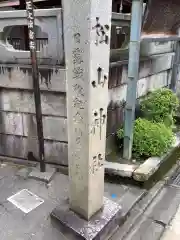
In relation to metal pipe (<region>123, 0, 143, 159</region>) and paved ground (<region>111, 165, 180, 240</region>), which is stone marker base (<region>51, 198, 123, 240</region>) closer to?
paved ground (<region>111, 165, 180, 240</region>)

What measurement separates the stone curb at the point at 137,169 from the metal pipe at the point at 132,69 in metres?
0.37

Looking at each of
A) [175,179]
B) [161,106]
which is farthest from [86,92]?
[175,179]

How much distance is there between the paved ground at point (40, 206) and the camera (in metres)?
2.87

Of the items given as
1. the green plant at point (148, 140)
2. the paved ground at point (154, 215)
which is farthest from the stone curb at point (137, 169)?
the paved ground at point (154, 215)

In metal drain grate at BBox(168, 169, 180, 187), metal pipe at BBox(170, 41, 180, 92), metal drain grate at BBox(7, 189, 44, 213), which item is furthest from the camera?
metal pipe at BBox(170, 41, 180, 92)

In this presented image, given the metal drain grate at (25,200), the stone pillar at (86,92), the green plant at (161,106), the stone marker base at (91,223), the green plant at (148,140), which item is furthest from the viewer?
the green plant at (161,106)

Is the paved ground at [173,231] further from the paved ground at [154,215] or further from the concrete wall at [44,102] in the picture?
the concrete wall at [44,102]

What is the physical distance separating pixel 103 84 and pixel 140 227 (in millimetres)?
2121

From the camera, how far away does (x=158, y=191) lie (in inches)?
150

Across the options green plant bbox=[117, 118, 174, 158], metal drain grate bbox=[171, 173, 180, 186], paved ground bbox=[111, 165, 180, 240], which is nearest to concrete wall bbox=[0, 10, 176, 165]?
green plant bbox=[117, 118, 174, 158]

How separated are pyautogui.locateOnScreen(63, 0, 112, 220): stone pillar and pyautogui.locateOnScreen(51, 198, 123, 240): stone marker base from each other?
0.10 metres

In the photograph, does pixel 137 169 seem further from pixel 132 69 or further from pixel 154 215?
pixel 132 69

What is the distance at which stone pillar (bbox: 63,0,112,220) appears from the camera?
201 centimetres

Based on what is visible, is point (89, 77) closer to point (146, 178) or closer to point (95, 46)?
point (95, 46)
